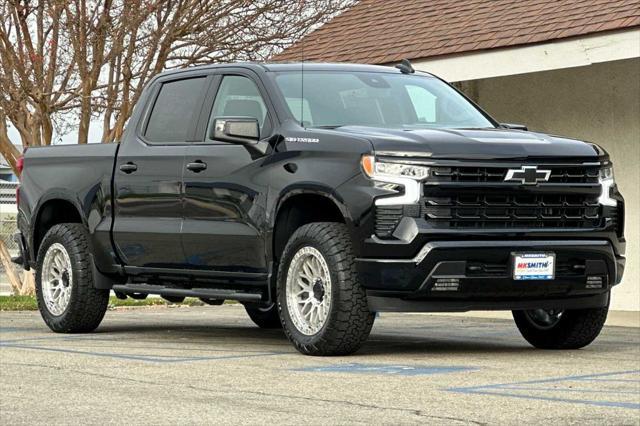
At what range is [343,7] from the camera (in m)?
22.3

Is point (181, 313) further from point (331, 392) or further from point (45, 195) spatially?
point (331, 392)

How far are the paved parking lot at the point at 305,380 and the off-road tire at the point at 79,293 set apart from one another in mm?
166

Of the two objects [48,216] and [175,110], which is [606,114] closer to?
[175,110]

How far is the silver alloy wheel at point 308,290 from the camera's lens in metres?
10.0

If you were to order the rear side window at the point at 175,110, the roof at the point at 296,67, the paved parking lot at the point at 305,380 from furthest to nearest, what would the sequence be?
1. the rear side window at the point at 175,110
2. the roof at the point at 296,67
3. the paved parking lot at the point at 305,380

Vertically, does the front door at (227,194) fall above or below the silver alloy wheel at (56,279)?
above

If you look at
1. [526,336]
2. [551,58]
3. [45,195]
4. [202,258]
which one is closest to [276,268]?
[202,258]

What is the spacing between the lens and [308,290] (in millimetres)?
10180

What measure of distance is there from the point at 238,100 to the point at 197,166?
62cm

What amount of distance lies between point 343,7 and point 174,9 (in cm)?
258

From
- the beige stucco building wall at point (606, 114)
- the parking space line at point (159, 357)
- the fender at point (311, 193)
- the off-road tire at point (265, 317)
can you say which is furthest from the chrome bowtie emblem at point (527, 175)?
the beige stucco building wall at point (606, 114)

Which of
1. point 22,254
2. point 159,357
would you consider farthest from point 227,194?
point 22,254

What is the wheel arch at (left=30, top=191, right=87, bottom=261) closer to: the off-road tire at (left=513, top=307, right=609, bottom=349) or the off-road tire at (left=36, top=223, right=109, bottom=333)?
the off-road tire at (left=36, top=223, right=109, bottom=333)

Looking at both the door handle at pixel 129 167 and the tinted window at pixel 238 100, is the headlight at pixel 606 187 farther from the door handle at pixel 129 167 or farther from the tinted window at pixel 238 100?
the door handle at pixel 129 167
